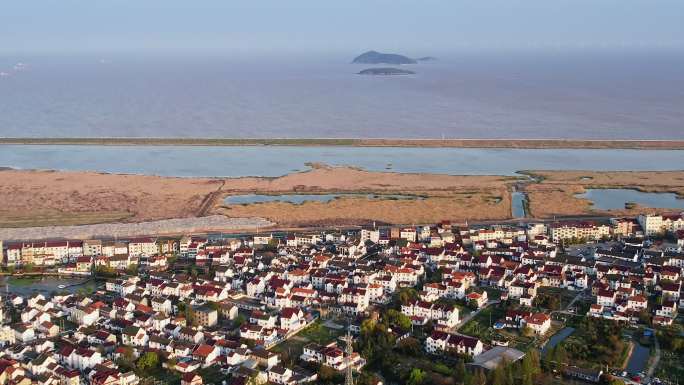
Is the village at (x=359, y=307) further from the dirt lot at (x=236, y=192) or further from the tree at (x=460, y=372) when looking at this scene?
the dirt lot at (x=236, y=192)

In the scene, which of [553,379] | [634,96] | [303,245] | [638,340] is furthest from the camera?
[634,96]

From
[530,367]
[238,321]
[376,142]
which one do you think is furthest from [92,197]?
[530,367]

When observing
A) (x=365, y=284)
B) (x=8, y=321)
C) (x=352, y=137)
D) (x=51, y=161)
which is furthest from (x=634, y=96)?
(x=8, y=321)

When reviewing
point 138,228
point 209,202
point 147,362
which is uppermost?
point 209,202

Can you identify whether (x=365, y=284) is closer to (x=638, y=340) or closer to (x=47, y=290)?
(x=638, y=340)

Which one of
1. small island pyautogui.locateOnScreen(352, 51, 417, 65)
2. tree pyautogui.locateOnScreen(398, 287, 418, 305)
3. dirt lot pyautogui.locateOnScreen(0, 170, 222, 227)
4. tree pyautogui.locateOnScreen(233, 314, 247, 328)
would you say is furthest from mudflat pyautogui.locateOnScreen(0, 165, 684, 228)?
small island pyautogui.locateOnScreen(352, 51, 417, 65)

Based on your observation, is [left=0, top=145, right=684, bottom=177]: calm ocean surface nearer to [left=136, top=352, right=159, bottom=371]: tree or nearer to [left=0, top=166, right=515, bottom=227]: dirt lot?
[left=0, top=166, right=515, bottom=227]: dirt lot

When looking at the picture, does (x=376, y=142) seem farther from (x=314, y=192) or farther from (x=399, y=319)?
(x=399, y=319)
